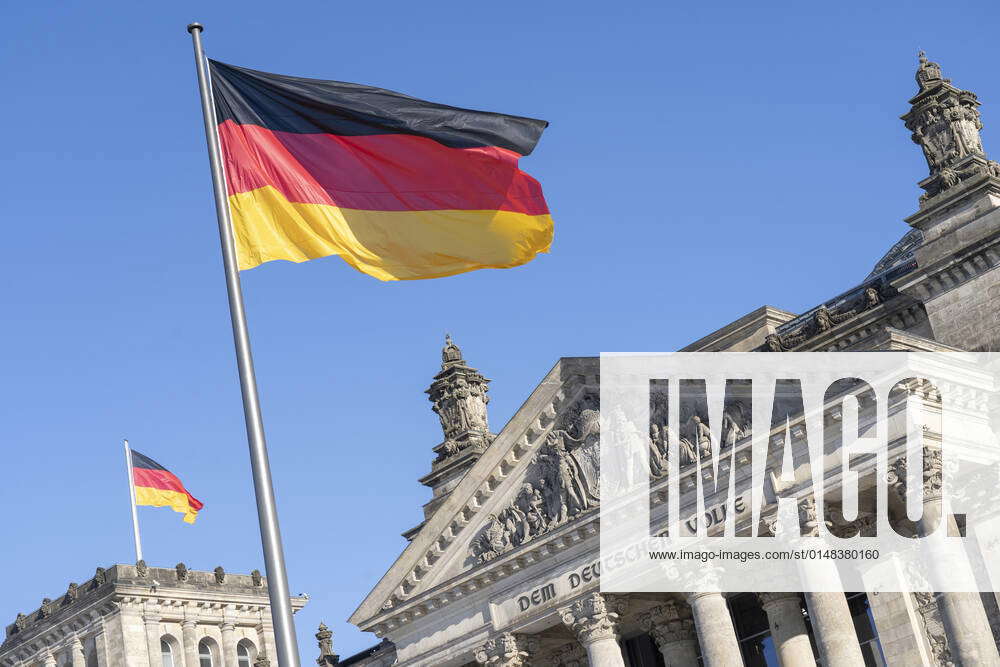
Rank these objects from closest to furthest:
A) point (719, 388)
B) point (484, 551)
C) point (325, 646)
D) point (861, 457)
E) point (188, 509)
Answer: point (861, 457) < point (719, 388) < point (484, 551) < point (325, 646) < point (188, 509)

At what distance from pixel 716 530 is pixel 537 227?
17061 mm

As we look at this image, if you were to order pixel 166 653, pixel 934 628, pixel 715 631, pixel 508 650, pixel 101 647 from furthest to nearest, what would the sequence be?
1. pixel 166 653
2. pixel 101 647
3. pixel 508 650
4. pixel 715 631
5. pixel 934 628

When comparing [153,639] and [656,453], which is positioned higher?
[153,639]

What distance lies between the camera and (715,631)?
38.7m

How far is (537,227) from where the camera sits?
24.0m

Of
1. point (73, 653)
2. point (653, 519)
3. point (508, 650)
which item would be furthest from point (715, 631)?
point (73, 653)

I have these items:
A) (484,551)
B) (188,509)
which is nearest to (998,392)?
(484,551)

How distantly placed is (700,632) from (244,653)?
98.0 ft

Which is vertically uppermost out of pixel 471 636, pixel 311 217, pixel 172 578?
pixel 172 578

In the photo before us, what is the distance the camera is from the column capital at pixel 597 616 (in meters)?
40.8

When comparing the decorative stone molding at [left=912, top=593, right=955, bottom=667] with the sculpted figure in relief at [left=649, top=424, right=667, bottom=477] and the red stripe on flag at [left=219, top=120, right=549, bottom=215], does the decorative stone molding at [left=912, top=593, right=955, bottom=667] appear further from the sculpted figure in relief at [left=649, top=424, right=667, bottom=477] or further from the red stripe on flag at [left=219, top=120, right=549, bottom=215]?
the red stripe on flag at [left=219, top=120, right=549, bottom=215]

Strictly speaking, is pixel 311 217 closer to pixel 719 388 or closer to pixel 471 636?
pixel 719 388

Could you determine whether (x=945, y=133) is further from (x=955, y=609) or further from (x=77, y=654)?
(x=77, y=654)

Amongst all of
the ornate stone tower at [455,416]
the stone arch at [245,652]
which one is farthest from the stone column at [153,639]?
the ornate stone tower at [455,416]
